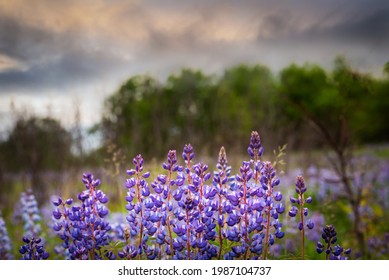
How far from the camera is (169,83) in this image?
8.95ft

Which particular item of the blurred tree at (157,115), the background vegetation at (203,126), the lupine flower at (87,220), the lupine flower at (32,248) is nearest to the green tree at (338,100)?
the background vegetation at (203,126)

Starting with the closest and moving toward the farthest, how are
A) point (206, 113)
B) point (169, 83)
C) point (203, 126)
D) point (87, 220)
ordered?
point (87, 220) → point (169, 83) → point (203, 126) → point (206, 113)

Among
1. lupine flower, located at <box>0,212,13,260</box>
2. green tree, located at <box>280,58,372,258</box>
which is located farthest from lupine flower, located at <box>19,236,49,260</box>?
green tree, located at <box>280,58,372,258</box>

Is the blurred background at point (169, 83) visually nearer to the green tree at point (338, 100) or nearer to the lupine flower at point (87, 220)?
the green tree at point (338, 100)

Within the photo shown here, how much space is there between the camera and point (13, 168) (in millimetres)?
3236

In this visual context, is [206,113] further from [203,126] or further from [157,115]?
[157,115]

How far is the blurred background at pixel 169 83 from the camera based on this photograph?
2.41 meters

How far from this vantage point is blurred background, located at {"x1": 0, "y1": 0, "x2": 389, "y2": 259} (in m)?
2.41

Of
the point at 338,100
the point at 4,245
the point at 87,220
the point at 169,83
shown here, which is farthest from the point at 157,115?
the point at 338,100

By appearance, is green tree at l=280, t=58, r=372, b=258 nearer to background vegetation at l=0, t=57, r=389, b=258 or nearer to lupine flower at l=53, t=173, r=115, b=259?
background vegetation at l=0, t=57, r=389, b=258

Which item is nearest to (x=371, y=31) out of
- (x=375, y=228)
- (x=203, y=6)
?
(x=203, y=6)
